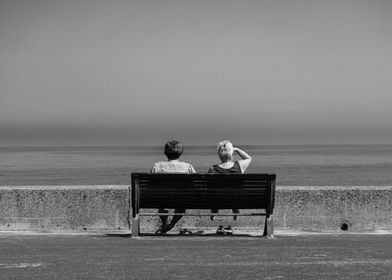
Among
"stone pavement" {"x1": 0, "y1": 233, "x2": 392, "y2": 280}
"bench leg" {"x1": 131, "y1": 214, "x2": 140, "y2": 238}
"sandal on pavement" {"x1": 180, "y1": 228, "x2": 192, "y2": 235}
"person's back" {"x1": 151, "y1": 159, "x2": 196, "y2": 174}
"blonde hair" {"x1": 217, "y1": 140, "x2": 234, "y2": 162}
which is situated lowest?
"stone pavement" {"x1": 0, "y1": 233, "x2": 392, "y2": 280}

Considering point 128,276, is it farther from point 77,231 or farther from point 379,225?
point 379,225

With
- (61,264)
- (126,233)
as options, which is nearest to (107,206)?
(126,233)

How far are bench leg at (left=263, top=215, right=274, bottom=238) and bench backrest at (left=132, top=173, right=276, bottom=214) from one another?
0.14 metres

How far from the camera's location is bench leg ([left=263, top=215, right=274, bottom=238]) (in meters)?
9.79

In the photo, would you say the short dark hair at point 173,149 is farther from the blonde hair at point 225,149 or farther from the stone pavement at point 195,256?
the stone pavement at point 195,256

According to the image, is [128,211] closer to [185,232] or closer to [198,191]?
[185,232]

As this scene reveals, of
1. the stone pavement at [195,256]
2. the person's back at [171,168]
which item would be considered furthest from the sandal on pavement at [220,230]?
the person's back at [171,168]

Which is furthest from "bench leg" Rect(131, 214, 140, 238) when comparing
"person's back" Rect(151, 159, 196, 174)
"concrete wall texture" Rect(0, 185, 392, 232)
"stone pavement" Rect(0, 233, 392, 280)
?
"person's back" Rect(151, 159, 196, 174)

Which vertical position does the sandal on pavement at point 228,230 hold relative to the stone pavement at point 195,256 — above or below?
above

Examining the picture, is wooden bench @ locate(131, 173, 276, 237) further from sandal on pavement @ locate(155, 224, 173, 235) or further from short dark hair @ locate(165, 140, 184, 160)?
short dark hair @ locate(165, 140, 184, 160)

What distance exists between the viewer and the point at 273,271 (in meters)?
7.20

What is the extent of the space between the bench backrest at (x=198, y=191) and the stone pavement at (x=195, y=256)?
387 mm

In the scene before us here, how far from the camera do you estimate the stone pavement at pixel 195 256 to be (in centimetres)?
710

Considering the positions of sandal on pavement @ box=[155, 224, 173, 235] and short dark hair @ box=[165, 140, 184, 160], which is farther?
short dark hair @ box=[165, 140, 184, 160]
